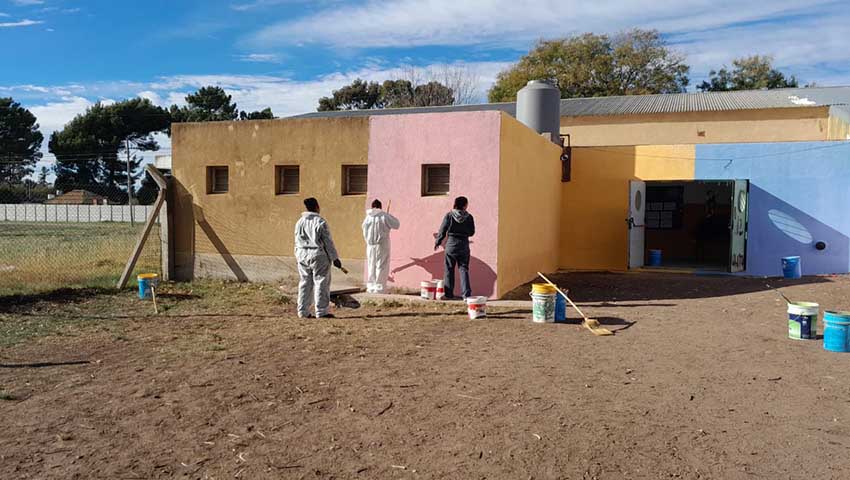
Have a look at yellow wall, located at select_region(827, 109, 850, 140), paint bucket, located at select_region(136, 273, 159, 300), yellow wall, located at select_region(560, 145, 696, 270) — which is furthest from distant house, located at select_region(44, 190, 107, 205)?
yellow wall, located at select_region(827, 109, 850, 140)

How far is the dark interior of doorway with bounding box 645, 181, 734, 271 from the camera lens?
17688 millimetres

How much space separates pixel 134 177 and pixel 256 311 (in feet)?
106

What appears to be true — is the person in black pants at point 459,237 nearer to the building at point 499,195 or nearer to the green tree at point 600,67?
the building at point 499,195

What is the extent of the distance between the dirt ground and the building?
2.25m

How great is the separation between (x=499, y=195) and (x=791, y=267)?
23.5 feet

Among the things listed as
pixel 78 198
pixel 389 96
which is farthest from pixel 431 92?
pixel 78 198

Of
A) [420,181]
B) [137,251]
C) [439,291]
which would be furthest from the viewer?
[137,251]

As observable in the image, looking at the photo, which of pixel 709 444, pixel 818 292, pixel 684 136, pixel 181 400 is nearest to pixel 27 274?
pixel 181 400

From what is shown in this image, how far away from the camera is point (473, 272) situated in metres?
10.1

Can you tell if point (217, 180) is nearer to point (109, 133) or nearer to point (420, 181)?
point (420, 181)

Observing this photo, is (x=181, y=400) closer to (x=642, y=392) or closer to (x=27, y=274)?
(x=642, y=392)

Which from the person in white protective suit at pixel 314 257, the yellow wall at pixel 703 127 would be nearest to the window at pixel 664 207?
the yellow wall at pixel 703 127

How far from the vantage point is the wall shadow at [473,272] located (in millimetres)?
10008

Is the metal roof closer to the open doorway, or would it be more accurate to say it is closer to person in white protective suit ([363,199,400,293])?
the open doorway
